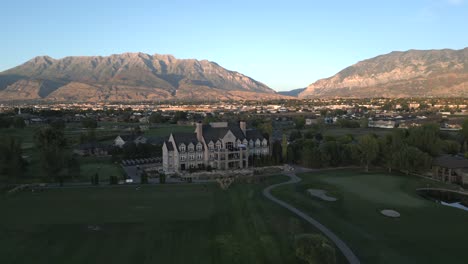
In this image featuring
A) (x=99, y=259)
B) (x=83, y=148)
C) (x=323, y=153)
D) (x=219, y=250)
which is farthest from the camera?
(x=83, y=148)

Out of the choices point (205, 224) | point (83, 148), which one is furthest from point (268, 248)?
point (83, 148)

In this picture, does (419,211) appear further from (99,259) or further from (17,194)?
(17,194)

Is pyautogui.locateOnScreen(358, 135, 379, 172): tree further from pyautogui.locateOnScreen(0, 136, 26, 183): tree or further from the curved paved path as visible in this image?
pyautogui.locateOnScreen(0, 136, 26, 183): tree

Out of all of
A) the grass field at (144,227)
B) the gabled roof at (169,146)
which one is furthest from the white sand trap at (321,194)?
the gabled roof at (169,146)

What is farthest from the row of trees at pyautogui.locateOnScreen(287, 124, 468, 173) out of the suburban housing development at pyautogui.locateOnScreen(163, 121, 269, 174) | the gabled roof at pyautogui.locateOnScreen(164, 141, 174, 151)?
the gabled roof at pyautogui.locateOnScreen(164, 141, 174, 151)

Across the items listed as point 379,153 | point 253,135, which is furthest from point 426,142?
point 253,135

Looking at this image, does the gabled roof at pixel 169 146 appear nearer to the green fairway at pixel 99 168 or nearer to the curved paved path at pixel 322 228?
the green fairway at pixel 99 168

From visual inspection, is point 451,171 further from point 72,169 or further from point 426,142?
point 72,169
